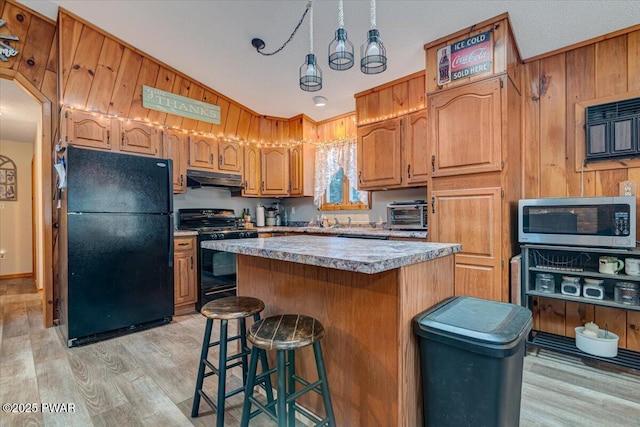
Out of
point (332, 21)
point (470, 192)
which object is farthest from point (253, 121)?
point (470, 192)

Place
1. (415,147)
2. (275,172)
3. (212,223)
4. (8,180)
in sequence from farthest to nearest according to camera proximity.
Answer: (8,180) → (275,172) → (212,223) → (415,147)

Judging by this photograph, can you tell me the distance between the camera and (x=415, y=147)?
329 cm

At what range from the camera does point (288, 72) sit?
3461mm

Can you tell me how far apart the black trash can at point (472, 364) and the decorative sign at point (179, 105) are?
11.9 feet

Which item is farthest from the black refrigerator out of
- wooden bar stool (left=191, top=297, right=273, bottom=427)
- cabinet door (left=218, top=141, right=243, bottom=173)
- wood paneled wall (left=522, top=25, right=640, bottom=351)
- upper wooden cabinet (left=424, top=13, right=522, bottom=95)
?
wood paneled wall (left=522, top=25, right=640, bottom=351)

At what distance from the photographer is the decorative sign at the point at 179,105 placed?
349cm

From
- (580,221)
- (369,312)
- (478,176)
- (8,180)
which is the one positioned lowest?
(369,312)

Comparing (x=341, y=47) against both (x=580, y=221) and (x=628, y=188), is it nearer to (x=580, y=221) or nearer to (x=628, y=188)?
(x=580, y=221)

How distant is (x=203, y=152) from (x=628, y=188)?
420 centimetres

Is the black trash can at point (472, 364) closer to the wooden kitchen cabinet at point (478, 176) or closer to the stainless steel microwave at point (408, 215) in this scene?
the wooden kitchen cabinet at point (478, 176)

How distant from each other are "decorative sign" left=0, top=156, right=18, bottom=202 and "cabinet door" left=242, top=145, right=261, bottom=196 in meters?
4.42

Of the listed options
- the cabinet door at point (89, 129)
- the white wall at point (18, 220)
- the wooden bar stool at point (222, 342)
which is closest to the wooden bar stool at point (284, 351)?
the wooden bar stool at point (222, 342)

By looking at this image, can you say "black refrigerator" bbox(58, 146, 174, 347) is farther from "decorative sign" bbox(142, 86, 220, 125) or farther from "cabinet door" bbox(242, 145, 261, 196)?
"cabinet door" bbox(242, 145, 261, 196)

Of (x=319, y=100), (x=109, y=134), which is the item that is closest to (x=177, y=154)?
(x=109, y=134)
